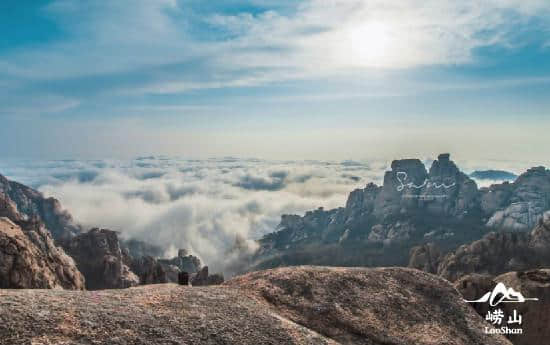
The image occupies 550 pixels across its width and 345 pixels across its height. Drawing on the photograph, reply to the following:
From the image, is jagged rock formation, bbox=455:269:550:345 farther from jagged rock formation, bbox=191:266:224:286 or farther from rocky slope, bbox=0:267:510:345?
jagged rock formation, bbox=191:266:224:286

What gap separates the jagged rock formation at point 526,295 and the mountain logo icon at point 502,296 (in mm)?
639

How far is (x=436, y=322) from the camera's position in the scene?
4950 centimetres

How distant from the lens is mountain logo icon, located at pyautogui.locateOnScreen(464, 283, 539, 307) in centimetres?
7040

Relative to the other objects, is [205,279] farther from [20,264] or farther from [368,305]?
[368,305]

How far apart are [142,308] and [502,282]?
66244mm

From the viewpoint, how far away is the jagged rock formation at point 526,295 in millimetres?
70188

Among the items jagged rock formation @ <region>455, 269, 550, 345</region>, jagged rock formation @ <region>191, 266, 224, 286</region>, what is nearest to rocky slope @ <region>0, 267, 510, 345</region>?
jagged rock formation @ <region>455, 269, 550, 345</region>

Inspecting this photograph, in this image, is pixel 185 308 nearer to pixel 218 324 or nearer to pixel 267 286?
pixel 218 324

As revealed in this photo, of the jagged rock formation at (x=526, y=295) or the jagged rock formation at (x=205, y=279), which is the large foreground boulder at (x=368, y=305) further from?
the jagged rock formation at (x=205, y=279)

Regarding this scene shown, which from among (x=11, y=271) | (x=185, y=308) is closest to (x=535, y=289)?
(x=185, y=308)

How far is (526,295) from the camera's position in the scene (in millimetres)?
76562

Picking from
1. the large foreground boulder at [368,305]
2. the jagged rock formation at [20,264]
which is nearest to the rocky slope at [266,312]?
the large foreground boulder at [368,305]

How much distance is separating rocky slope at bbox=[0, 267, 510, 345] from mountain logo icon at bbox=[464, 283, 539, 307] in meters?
16.7

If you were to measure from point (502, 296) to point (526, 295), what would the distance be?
5.49m
